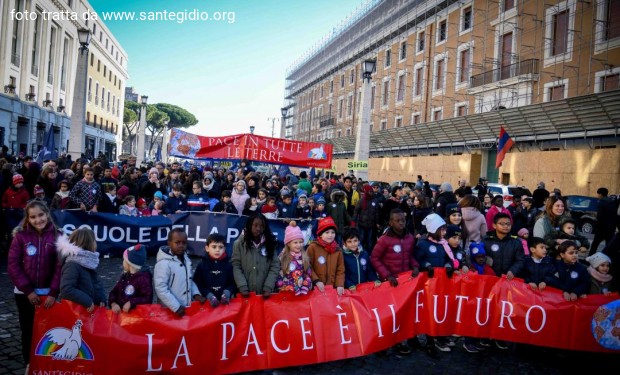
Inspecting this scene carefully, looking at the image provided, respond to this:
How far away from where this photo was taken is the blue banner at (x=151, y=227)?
8039 mm

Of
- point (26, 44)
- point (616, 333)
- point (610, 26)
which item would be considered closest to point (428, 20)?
point (610, 26)

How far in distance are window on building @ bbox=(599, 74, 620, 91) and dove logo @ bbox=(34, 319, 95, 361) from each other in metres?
22.7

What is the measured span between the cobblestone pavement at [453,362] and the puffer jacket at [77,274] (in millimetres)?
931

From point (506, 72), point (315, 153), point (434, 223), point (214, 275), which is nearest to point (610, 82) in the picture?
point (506, 72)

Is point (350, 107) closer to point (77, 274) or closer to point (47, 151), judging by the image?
point (47, 151)

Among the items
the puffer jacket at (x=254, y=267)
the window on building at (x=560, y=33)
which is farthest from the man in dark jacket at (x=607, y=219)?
the window on building at (x=560, y=33)

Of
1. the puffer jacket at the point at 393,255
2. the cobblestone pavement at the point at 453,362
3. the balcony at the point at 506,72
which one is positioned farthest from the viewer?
the balcony at the point at 506,72

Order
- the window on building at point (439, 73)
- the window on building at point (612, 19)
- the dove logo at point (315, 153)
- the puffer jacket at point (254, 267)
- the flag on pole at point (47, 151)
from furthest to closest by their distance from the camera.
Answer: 1. the window on building at point (439, 73)
2. the window on building at point (612, 19)
3. the flag on pole at point (47, 151)
4. the dove logo at point (315, 153)
5. the puffer jacket at point (254, 267)

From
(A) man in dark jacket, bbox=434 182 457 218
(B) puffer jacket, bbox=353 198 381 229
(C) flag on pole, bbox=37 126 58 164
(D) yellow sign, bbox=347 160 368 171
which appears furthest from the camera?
(D) yellow sign, bbox=347 160 368 171

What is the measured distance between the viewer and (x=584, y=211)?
17.4 m

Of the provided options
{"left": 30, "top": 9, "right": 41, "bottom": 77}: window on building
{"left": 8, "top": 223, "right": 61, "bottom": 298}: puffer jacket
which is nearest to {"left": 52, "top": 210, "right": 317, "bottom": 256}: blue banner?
{"left": 8, "top": 223, "right": 61, "bottom": 298}: puffer jacket

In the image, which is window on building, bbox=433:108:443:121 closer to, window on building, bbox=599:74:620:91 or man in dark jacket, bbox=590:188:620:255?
window on building, bbox=599:74:620:91

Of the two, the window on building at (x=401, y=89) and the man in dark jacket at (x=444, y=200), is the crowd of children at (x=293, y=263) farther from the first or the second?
the window on building at (x=401, y=89)

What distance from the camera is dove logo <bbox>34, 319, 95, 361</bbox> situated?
3.71 metres
